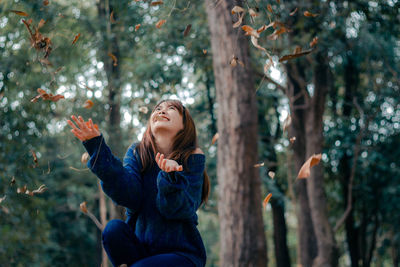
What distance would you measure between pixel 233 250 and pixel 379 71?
663 centimetres

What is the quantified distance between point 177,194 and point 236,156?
239 cm

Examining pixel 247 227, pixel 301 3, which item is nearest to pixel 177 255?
pixel 247 227

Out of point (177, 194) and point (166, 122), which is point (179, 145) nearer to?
point (166, 122)

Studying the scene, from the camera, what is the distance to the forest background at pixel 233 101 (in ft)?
13.6

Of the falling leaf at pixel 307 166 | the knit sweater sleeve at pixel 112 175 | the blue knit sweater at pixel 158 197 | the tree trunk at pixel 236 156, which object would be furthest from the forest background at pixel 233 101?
the knit sweater sleeve at pixel 112 175

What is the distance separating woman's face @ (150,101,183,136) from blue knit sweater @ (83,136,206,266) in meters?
0.18

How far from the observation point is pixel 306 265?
24.3 feet

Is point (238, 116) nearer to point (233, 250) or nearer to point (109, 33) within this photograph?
point (233, 250)

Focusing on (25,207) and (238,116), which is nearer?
(238,116)

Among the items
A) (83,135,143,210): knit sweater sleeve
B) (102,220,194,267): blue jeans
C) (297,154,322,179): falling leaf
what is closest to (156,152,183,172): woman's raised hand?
(83,135,143,210): knit sweater sleeve

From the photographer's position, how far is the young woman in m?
1.88

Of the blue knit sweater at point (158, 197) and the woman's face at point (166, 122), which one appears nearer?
the blue knit sweater at point (158, 197)

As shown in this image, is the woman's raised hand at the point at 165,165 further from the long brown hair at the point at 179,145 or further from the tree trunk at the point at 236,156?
the tree trunk at the point at 236,156

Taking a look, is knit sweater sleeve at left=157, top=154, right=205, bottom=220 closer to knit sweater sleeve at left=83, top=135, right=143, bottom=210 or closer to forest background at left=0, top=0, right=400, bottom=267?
knit sweater sleeve at left=83, top=135, right=143, bottom=210
